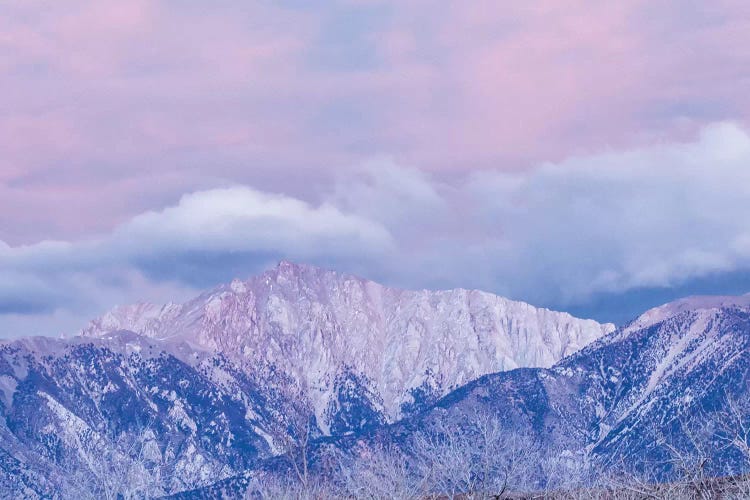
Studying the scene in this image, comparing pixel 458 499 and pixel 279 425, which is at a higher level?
pixel 279 425

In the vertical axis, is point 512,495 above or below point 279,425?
below

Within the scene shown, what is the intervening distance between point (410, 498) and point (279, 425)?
2047 centimetres

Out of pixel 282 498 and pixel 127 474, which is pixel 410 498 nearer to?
pixel 282 498

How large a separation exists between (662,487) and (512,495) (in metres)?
36.0

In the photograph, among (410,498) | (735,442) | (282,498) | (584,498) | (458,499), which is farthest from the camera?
(458,499)

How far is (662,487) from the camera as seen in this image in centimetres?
10438

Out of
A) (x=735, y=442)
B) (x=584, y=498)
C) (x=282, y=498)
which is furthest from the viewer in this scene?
(x=282, y=498)

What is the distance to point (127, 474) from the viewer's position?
12150 cm

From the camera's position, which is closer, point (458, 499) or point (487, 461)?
point (487, 461)

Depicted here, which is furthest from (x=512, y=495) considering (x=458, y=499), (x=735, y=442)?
(x=735, y=442)

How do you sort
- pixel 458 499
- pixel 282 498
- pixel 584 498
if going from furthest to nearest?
pixel 458 499, pixel 282 498, pixel 584 498

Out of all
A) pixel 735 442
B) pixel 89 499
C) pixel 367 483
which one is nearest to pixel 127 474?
pixel 89 499

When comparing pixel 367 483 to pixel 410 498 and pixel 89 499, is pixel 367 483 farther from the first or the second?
pixel 89 499

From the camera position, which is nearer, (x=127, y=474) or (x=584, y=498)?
(x=584, y=498)
